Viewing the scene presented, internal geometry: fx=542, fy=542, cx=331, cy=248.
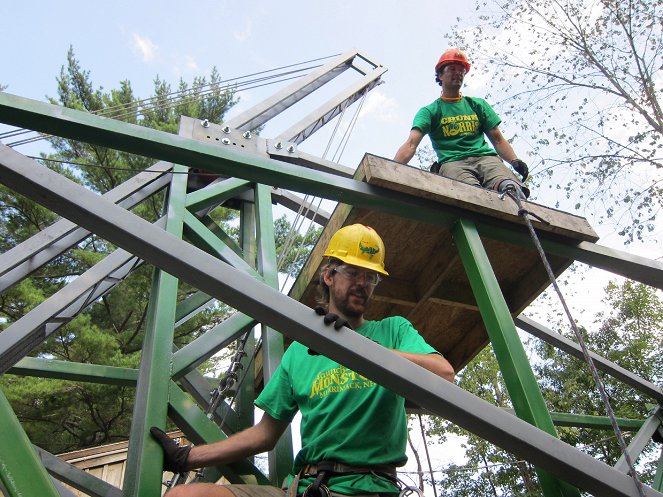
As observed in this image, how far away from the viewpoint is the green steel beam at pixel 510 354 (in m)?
2.12

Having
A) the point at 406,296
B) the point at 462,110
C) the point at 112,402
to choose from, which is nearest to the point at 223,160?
the point at 406,296

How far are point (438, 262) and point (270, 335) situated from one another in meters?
1.24

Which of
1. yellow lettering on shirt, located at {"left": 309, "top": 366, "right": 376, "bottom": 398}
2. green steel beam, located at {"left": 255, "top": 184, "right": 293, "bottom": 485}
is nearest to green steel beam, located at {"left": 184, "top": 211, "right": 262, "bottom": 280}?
green steel beam, located at {"left": 255, "top": 184, "right": 293, "bottom": 485}

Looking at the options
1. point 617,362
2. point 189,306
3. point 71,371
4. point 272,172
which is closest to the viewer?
point 272,172

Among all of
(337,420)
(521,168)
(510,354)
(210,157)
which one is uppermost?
(521,168)

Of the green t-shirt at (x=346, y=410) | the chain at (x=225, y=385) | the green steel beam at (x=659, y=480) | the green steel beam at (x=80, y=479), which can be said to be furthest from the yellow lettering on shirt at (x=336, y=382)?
the green steel beam at (x=659, y=480)

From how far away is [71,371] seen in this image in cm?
315

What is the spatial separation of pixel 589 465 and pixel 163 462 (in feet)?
4.96

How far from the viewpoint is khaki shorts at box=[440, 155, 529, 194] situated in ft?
11.5

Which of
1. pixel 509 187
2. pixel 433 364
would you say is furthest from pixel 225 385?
pixel 509 187

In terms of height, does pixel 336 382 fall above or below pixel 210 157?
below

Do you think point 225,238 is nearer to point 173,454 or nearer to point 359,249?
point 359,249

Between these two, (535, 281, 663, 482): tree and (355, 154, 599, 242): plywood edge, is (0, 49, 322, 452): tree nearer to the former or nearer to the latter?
(355, 154, 599, 242): plywood edge

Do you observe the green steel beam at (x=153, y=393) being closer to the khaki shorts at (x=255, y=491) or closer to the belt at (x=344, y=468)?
the khaki shorts at (x=255, y=491)
